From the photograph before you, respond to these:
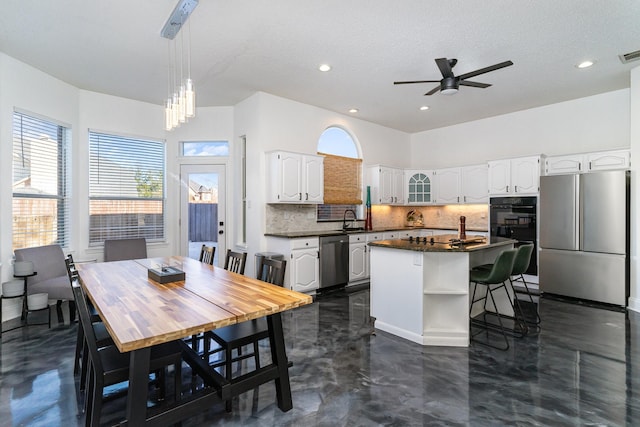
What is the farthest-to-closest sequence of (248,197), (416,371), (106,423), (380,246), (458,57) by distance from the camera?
1. (248,197)
2. (458,57)
3. (380,246)
4. (416,371)
5. (106,423)

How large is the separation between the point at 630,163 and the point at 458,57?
9.21 feet

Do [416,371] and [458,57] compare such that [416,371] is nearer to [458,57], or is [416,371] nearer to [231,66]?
[458,57]

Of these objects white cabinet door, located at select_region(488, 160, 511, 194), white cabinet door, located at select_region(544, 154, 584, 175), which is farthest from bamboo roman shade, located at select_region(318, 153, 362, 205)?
white cabinet door, located at select_region(544, 154, 584, 175)

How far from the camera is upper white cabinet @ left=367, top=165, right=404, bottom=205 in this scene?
618cm

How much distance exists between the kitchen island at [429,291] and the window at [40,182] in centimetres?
427

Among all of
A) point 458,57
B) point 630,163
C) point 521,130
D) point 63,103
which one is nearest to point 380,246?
point 458,57

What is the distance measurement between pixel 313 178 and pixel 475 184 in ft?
10.2

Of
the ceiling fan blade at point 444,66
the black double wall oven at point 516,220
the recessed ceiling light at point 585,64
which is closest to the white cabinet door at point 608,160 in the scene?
the black double wall oven at point 516,220

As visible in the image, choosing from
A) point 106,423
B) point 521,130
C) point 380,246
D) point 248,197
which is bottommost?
point 106,423

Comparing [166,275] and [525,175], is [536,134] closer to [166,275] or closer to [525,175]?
[525,175]

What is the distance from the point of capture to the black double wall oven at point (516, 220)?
495cm

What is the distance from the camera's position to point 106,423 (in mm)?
1950

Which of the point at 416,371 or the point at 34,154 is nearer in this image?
the point at 416,371

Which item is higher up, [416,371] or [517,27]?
[517,27]
